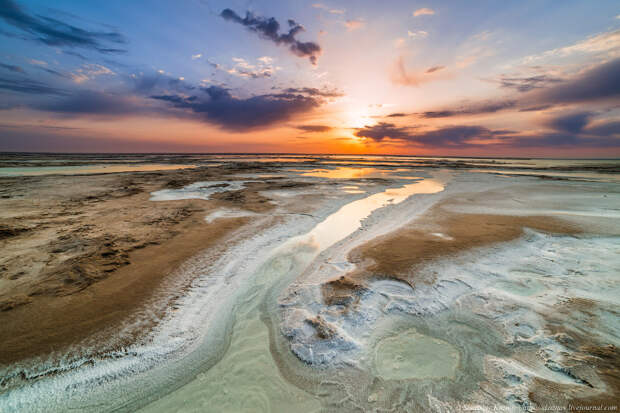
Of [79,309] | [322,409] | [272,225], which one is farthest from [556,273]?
[79,309]

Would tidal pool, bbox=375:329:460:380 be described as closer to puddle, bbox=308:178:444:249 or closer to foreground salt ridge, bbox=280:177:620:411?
foreground salt ridge, bbox=280:177:620:411

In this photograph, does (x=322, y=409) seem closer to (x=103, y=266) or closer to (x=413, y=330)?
(x=413, y=330)

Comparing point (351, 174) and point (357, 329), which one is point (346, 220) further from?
point (351, 174)

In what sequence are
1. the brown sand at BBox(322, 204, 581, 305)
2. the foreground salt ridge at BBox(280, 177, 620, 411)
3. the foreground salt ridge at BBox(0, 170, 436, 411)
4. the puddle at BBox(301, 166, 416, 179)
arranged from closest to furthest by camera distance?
the foreground salt ridge at BBox(0, 170, 436, 411) → the foreground salt ridge at BBox(280, 177, 620, 411) → the brown sand at BBox(322, 204, 581, 305) → the puddle at BBox(301, 166, 416, 179)

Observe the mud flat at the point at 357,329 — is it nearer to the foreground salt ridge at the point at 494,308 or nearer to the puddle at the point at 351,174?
the foreground salt ridge at the point at 494,308

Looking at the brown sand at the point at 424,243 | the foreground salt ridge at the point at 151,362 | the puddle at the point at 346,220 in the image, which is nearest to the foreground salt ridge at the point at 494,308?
the brown sand at the point at 424,243

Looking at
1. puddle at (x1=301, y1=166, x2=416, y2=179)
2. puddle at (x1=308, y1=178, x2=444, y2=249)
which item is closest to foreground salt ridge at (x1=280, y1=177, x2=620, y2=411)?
puddle at (x1=308, y1=178, x2=444, y2=249)

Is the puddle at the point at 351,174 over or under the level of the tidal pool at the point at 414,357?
over
